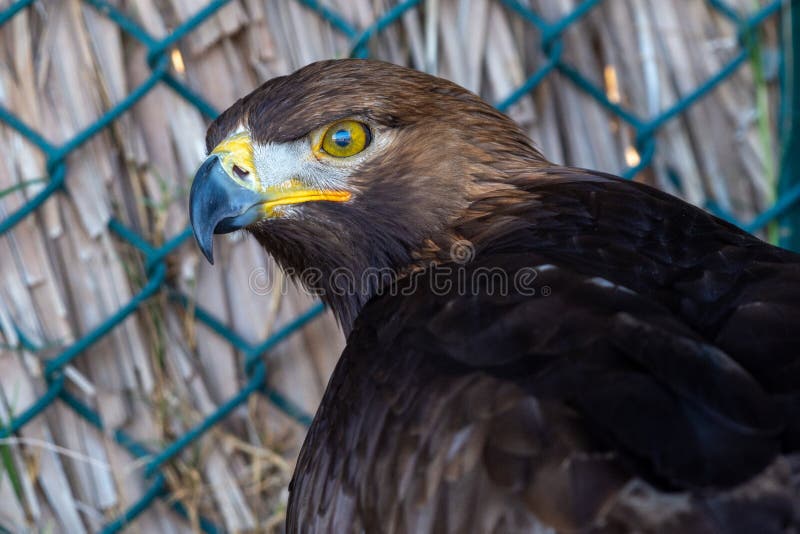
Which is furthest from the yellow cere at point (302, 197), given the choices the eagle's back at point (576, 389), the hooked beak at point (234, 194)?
the eagle's back at point (576, 389)

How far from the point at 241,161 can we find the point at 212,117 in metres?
0.73

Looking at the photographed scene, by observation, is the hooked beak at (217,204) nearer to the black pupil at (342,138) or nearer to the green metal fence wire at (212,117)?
the black pupil at (342,138)

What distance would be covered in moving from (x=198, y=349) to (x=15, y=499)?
0.58 meters

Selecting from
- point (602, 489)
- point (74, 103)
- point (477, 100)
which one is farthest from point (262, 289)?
point (602, 489)

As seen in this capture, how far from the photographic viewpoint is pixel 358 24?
9.00ft

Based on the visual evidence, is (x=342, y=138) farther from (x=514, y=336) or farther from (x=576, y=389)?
(x=576, y=389)

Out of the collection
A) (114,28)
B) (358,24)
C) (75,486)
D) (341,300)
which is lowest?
(75,486)

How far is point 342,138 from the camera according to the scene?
1999 millimetres

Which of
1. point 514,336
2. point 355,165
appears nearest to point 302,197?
point 355,165

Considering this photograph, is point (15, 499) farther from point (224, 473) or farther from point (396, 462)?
point (396, 462)

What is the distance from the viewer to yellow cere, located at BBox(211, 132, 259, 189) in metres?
1.97

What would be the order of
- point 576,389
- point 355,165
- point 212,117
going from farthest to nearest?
1. point 212,117
2. point 355,165
3. point 576,389

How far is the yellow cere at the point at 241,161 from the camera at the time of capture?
1.97 m

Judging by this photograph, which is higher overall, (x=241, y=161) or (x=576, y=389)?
(x=241, y=161)
